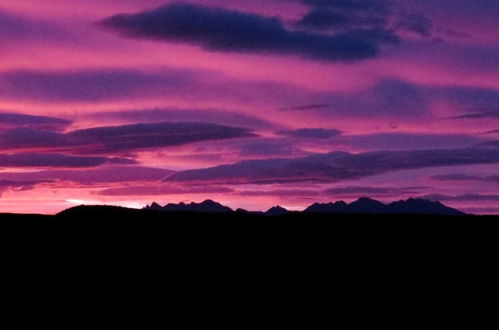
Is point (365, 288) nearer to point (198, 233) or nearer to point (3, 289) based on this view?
point (198, 233)

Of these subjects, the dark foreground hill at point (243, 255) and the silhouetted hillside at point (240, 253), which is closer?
the dark foreground hill at point (243, 255)

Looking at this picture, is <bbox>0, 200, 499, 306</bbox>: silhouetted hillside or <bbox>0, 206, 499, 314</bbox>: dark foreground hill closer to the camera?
<bbox>0, 206, 499, 314</bbox>: dark foreground hill

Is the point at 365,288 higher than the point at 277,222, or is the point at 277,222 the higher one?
the point at 277,222

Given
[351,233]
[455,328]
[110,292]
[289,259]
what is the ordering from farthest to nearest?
[351,233]
[289,259]
[110,292]
[455,328]

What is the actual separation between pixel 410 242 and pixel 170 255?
11.8 metres

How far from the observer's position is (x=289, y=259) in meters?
34.7

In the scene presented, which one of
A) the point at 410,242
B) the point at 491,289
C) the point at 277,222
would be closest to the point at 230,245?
the point at 277,222

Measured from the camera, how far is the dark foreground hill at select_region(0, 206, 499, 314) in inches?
1221

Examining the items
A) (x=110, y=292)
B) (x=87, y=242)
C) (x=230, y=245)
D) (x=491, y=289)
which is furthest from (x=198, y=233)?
(x=491, y=289)

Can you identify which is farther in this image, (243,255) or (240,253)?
(240,253)

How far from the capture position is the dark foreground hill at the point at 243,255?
31.0 meters

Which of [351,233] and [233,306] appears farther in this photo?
[351,233]

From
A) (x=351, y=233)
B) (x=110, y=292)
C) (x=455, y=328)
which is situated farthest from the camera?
(x=351, y=233)

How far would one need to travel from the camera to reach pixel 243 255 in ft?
114
